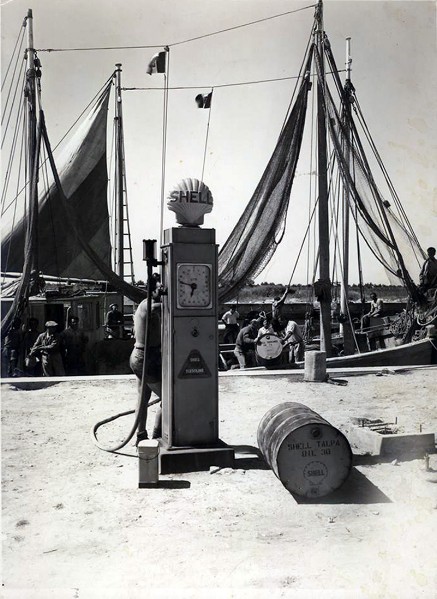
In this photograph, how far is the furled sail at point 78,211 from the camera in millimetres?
15695

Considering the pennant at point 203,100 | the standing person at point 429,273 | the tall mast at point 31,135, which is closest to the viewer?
the pennant at point 203,100

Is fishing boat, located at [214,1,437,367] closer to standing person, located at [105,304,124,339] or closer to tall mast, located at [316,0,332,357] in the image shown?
tall mast, located at [316,0,332,357]

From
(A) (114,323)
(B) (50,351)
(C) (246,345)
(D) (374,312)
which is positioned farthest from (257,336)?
(D) (374,312)

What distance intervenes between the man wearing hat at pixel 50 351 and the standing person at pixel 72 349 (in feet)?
0.88

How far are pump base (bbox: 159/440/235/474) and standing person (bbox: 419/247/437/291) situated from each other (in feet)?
24.3

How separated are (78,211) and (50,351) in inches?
317

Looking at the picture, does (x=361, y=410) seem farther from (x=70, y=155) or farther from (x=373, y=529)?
(x=70, y=155)

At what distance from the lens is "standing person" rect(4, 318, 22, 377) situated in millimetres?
11000

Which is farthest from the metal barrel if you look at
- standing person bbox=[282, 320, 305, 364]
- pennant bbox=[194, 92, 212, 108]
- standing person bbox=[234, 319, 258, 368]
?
standing person bbox=[282, 320, 305, 364]

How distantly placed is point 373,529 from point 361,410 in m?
3.66

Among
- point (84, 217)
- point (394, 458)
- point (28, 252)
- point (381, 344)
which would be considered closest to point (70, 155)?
point (84, 217)

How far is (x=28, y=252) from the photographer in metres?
10.4

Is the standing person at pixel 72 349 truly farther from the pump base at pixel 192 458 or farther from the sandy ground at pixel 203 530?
the pump base at pixel 192 458

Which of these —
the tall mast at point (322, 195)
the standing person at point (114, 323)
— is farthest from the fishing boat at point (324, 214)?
the standing person at point (114, 323)
